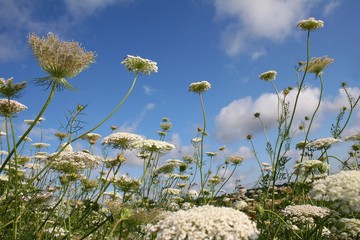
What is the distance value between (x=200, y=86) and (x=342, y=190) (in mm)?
6189

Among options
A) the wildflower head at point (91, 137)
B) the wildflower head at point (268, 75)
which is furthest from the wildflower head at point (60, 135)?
the wildflower head at point (268, 75)

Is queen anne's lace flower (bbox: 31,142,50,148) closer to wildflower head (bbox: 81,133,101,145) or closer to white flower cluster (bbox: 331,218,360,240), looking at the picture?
wildflower head (bbox: 81,133,101,145)

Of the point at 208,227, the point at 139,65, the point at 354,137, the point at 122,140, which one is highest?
the point at 139,65

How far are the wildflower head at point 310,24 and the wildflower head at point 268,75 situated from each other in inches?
54.5

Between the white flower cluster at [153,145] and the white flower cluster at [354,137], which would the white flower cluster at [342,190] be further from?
the white flower cluster at [354,137]

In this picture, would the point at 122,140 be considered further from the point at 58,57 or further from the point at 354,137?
the point at 354,137

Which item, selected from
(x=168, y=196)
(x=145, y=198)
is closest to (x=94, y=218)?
(x=145, y=198)

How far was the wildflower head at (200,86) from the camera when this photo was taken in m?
8.93

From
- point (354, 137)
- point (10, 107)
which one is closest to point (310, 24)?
point (354, 137)

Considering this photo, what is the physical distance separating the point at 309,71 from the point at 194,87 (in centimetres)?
290

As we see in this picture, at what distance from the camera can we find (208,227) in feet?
9.05

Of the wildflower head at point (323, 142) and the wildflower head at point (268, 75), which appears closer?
the wildflower head at point (323, 142)

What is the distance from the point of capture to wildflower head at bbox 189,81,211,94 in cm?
893

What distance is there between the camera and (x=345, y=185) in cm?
317
